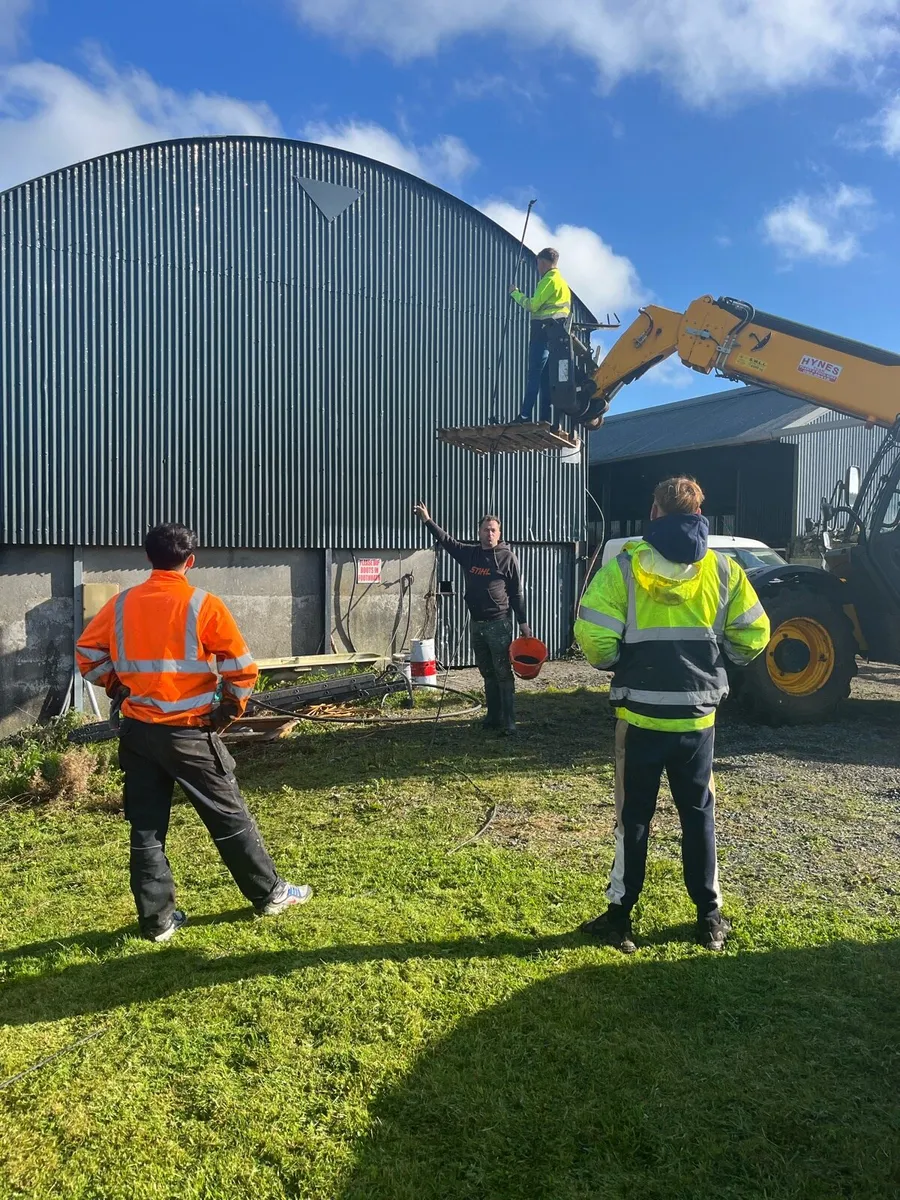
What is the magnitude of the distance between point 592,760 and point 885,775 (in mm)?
2265

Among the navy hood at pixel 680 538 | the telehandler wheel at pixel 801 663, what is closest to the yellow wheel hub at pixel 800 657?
the telehandler wheel at pixel 801 663

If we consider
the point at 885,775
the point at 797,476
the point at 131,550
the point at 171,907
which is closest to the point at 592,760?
the point at 885,775

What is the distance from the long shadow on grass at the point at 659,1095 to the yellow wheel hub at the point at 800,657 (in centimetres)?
467

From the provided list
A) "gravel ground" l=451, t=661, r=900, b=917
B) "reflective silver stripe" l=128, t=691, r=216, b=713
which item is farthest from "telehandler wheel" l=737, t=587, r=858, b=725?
"reflective silver stripe" l=128, t=691, r=216, b=713

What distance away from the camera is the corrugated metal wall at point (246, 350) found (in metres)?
9.53

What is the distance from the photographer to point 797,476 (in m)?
17.7

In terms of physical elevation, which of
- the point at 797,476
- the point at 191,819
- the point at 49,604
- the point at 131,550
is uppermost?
the point at 797,476

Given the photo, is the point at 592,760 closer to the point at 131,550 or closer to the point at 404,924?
the point at 404,924

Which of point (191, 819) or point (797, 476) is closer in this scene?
point (191, 819)

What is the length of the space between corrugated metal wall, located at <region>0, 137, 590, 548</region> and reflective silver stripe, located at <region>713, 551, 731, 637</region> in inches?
315

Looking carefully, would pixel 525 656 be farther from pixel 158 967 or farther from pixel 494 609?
pixel 158 967

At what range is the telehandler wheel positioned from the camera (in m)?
7.57

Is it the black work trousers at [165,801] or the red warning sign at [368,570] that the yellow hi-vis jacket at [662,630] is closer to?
the black work trousers at [165,801]

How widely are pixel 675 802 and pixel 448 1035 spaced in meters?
1.37
